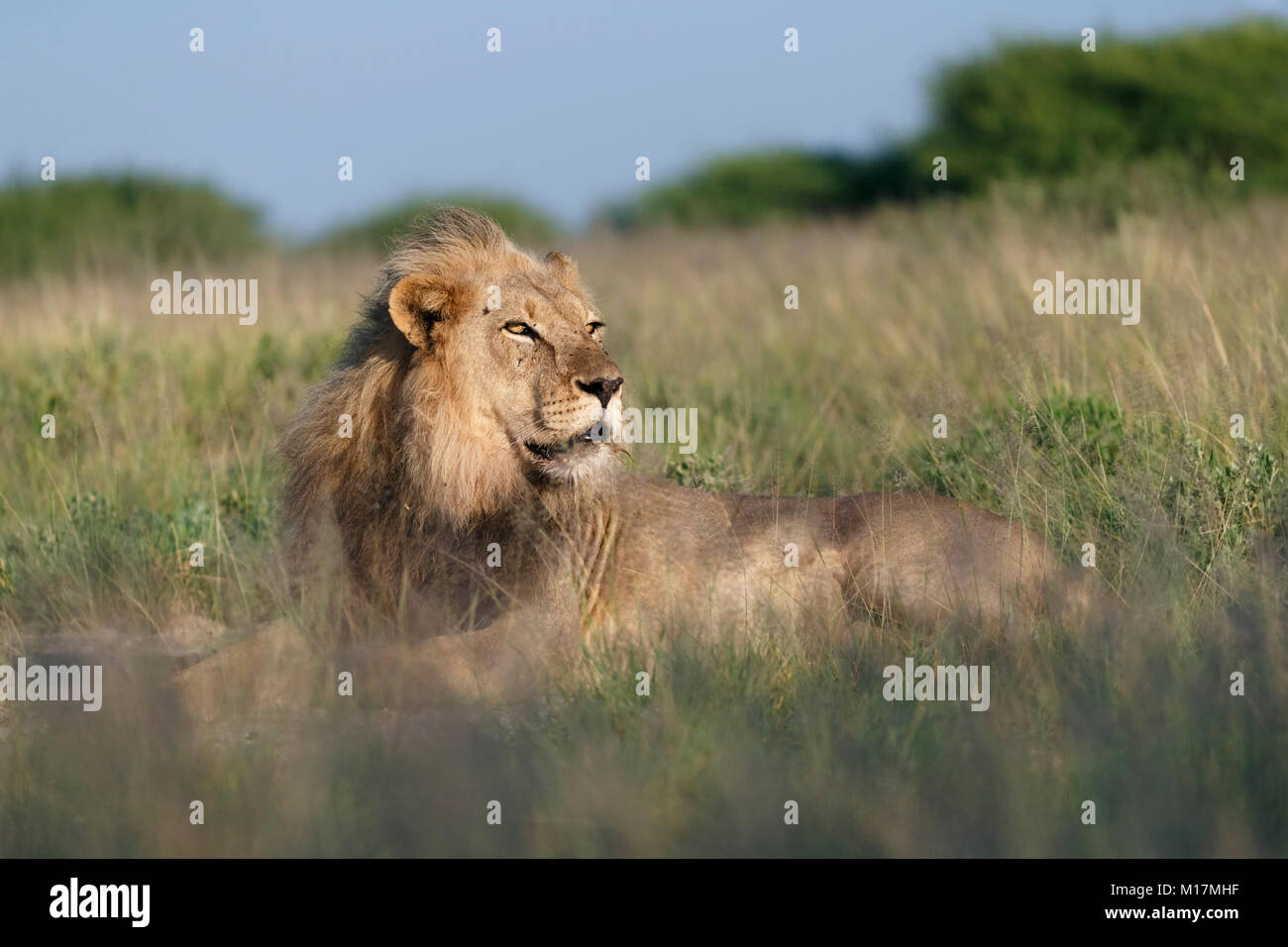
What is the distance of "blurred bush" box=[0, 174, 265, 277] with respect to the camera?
22.1 meters

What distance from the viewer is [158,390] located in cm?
901

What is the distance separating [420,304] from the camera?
494 centimetres

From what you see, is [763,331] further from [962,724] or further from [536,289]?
[962,724]

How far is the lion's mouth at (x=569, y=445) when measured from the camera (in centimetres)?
485

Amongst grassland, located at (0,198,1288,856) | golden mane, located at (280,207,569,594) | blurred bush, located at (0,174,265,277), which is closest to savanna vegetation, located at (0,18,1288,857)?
grassland, located at (0,198,1288,856)

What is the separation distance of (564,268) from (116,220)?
2246 cm

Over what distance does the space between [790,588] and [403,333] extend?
5.54 feet

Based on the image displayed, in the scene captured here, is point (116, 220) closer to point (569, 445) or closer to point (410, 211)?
point (410, 211)

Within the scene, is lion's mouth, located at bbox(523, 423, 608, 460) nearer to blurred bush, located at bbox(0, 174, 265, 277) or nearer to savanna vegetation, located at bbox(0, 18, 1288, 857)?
savanna vegetation, located at bbox(0, 18, 1288, 857)

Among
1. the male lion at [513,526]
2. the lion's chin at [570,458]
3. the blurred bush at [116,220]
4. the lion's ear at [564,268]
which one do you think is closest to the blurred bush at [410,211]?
the blurred bush at [116,220]

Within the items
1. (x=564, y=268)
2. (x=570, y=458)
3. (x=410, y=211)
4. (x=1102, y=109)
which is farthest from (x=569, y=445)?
(x=1102, y=109)

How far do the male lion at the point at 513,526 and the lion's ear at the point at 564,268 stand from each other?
98mm

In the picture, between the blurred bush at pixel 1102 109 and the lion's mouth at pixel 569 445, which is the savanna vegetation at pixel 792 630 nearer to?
the lion's mouth at pixel 569 445
